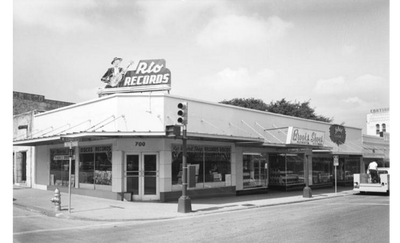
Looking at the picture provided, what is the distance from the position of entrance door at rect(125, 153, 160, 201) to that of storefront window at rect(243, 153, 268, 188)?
701 cm

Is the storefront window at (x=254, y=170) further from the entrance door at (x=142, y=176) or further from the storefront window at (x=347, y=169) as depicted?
the storefront window at (x=347, y=169)

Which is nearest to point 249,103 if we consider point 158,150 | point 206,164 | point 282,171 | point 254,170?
point 282,171

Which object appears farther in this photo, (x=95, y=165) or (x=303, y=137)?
(x=303, y=137)

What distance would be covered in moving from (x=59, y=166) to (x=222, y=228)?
1584cm

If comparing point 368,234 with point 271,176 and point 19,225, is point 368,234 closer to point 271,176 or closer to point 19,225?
point 19,225

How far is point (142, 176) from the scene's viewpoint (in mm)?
18547

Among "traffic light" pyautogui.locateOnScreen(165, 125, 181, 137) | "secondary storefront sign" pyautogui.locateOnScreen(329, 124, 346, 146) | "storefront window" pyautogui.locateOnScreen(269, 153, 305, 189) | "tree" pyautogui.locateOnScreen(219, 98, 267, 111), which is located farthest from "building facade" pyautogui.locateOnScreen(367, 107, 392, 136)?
"traffic light" pyautogui.locateOnScreen(165, 125, 181, 137)

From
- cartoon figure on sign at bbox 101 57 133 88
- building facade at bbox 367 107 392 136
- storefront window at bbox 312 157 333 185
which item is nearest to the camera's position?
cartoon figure on sign at bbox 101 57 133 88

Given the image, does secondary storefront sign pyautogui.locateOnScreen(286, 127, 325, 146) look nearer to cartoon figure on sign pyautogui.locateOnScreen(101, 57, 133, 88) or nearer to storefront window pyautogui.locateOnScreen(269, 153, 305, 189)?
storefront window pyautogui.locateOnScreen(269, 153, 305, 189)

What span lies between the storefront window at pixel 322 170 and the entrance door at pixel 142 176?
16424 millimetres

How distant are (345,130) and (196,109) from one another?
19939 millimetres

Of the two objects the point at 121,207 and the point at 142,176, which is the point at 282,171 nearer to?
the point at 142,176

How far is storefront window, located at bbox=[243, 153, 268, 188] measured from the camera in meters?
23.7

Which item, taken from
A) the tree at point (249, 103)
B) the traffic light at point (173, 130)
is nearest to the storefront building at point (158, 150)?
the traffic light at point (173, 130)
